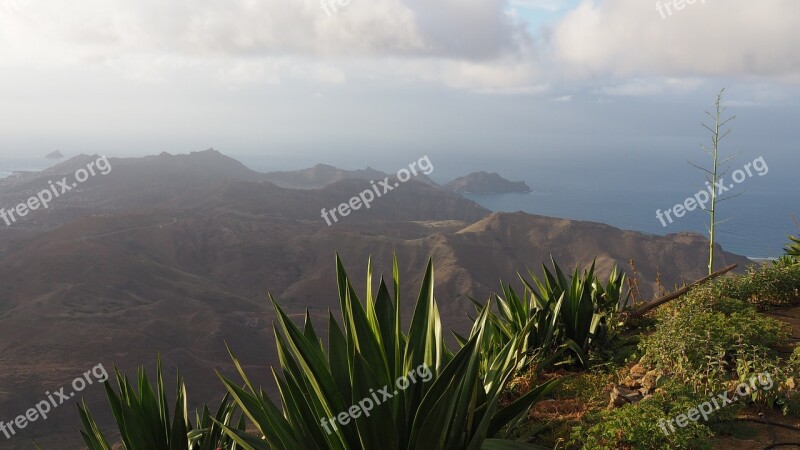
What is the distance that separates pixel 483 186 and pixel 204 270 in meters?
119

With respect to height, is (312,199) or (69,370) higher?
(312,199)

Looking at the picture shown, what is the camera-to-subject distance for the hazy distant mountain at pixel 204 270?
124 feet

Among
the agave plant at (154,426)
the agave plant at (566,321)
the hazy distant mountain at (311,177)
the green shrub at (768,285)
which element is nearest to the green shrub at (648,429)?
the agave plant at (566,321)

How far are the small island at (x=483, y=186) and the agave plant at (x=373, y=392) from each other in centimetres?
16975

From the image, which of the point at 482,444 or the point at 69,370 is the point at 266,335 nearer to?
the point at 69,370

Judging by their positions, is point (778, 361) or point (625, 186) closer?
point (778, 361)

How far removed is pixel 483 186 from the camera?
6781 inches

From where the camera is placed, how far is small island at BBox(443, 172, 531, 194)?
172 meters

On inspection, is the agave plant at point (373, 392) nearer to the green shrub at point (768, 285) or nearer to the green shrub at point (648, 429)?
the green shrub at point (648, 429)

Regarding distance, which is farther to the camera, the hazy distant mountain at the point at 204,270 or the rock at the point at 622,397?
the hazy distant mountain at the point at 204,270

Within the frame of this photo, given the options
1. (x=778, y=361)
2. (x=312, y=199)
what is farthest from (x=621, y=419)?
(x=312, y=199)

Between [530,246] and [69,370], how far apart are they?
174 feet

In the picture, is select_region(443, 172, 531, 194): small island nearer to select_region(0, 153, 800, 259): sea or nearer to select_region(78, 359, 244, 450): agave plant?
select_region(0, 153, 800, 259): sea

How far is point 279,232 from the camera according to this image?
73.8 meters
